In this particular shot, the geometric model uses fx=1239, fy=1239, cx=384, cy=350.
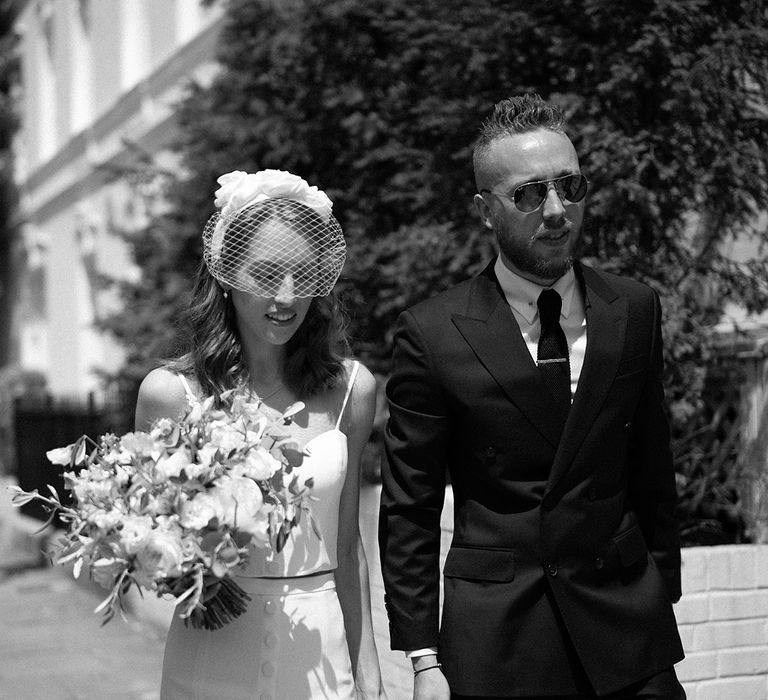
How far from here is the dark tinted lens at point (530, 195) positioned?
3.12 meters

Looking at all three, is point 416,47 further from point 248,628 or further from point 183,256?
point 248,628

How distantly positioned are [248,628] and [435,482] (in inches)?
24.1

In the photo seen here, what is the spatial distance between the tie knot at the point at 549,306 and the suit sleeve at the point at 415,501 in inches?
12.5

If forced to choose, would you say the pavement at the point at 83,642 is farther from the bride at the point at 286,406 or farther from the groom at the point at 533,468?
the groom at the point at 533,468

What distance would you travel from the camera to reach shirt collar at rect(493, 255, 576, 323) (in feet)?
10.7

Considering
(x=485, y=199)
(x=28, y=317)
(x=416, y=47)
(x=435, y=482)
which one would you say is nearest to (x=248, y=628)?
(x=435, y=482)

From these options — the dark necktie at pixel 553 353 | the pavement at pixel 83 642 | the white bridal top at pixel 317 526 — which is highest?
the dark necktie at pixel 553 353

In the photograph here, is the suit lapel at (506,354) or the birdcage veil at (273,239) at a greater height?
the birdcage veil at (273,239)

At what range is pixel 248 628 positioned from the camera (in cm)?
320

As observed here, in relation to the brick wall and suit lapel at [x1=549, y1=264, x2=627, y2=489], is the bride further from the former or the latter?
the brick wall

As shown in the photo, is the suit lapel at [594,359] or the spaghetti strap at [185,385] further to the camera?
the spaghetti strap at [185,385]

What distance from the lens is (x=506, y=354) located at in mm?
3174

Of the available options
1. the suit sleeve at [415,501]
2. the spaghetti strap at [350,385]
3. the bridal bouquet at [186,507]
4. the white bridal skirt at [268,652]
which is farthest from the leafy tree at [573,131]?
the bridal bouquet at [186,507]

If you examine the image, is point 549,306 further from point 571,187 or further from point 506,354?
point 571,187
